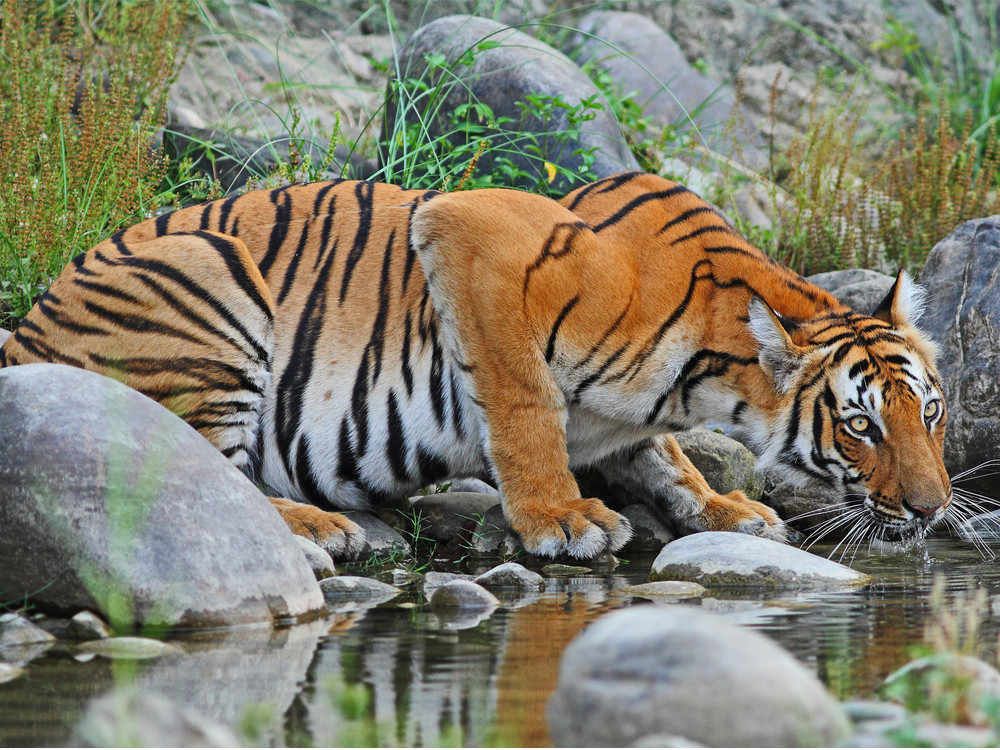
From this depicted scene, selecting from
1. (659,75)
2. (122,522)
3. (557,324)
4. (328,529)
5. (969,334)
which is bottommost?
(328,529)

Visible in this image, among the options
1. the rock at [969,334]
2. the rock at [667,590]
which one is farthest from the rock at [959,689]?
the rock at [969,334]

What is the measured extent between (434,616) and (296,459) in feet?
5.42

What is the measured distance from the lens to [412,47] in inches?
325

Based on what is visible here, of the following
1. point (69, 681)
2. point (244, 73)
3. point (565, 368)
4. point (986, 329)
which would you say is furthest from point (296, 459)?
point (244, 73)

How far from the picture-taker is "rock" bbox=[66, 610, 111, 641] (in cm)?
328

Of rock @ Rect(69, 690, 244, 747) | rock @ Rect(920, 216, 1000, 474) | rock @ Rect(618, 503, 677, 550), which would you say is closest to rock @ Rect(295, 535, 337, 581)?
rock @ Rect(618, 503, 677, 550)

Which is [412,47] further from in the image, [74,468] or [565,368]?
[74,468]

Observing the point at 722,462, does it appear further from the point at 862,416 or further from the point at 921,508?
the point at 921,508

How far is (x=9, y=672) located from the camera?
113 inches

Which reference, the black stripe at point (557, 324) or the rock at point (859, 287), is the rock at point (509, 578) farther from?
the rock at point (859, 287)

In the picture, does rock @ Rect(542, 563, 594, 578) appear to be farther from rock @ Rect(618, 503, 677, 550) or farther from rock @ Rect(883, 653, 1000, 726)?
rock @ Rect(883, 653, 1000, 726)

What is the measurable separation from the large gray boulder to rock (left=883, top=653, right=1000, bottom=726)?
1.93m

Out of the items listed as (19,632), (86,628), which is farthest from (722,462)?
(19,632)

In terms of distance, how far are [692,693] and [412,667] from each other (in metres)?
0.98
